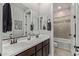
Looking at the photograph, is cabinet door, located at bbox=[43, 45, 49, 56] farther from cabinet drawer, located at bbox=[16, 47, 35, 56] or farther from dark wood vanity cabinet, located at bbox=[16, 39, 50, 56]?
cabinet drawer, located at bbox=[16, 47, 35, 56]

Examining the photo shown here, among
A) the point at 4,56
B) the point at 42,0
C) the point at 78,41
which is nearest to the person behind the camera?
the point at 4,56

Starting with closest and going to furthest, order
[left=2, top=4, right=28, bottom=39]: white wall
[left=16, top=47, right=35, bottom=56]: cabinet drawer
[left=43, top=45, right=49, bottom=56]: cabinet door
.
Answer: [left=16, top=47, right=35, bottom=56]: cabinet drawer, [left=2, top=4, right=28, bottom=39]: white wall, [left=43, top=45, right=49, bottom=56]: cabinet door

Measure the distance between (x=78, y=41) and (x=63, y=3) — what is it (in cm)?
66

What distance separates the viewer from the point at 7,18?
135cm

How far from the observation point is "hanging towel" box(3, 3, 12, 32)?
51.2 inches

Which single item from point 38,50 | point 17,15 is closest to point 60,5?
point 17,15

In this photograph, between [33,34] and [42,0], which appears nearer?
[42,0]

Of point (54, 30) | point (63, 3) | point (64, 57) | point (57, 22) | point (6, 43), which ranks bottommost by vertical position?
point (64, 57)

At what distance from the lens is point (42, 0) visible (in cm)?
141

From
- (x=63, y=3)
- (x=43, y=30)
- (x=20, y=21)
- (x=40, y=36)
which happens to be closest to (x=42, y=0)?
(x=63, y=3)

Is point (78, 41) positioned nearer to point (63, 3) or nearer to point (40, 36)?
point (63, 3)

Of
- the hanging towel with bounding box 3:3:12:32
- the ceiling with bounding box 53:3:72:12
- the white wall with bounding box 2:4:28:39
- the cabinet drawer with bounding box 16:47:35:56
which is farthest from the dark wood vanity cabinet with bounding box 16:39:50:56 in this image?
the ceiling with bounding box 53:3:72:12

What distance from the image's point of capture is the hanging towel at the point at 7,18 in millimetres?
1300

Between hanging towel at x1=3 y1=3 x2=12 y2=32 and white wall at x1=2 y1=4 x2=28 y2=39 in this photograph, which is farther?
white wall at x1=2 y1=4 x2=28 y2=39
